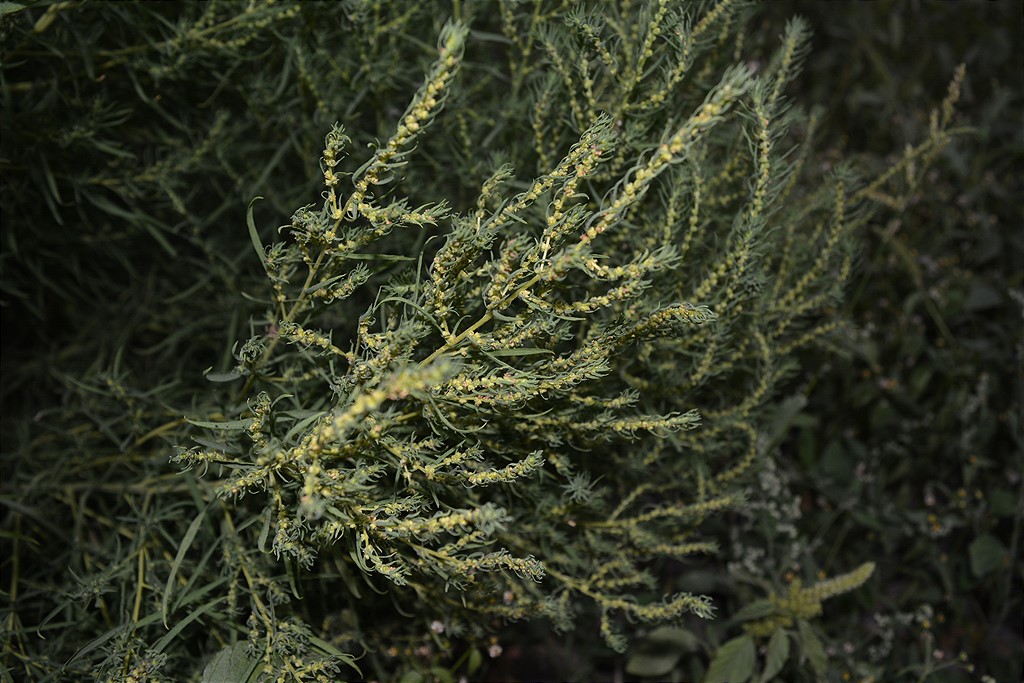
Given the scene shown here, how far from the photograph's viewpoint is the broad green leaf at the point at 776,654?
0.88 m

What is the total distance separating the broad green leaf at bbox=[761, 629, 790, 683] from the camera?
2.89 feet

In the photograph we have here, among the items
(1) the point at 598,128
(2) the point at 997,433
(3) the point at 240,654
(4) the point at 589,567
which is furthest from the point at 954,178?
(3) the point at 240,654

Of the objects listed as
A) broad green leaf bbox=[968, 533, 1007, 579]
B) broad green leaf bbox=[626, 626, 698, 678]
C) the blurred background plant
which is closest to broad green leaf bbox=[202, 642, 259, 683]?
broad green leaf bbox=[626, 626, 698, 678]

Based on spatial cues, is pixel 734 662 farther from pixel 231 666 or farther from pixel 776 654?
pixel 231 666

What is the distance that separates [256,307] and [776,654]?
0.66m

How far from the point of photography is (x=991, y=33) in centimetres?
146

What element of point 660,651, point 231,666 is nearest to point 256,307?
point 231,666

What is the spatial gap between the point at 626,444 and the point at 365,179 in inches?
16.8

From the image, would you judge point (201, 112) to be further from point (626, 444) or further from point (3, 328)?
point (626, 444)

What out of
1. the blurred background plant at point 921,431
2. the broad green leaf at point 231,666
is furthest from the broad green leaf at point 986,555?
the broad green leaf at point 231,666

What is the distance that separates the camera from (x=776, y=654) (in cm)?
89

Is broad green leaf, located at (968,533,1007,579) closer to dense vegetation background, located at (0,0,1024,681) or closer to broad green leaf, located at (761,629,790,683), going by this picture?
dense vegetation background, located at (0,0,1024,681)

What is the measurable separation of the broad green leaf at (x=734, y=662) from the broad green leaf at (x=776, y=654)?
0.06 feet

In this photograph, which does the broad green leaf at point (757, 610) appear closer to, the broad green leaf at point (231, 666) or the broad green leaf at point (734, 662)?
the broad green leaf at point (734, 662)
